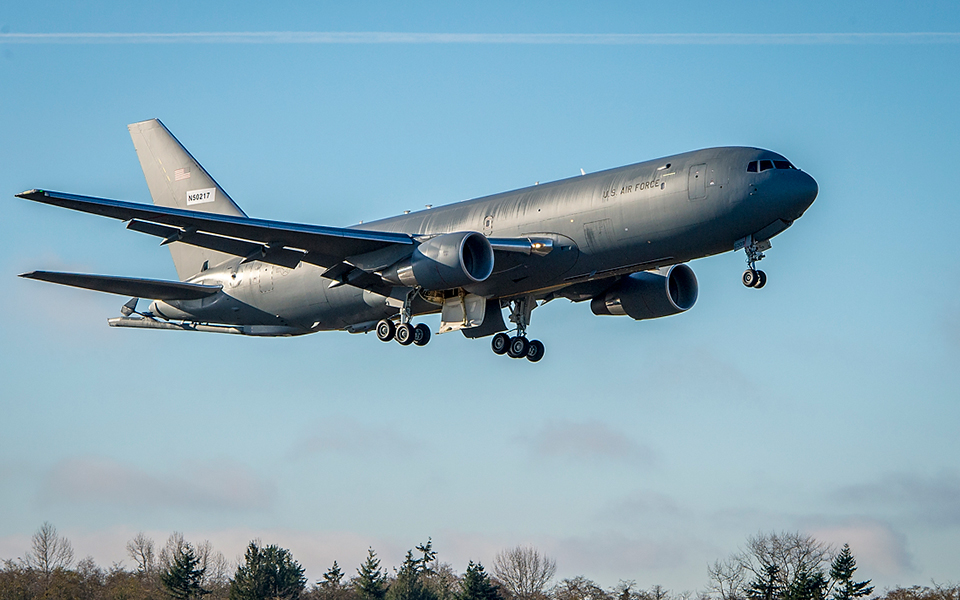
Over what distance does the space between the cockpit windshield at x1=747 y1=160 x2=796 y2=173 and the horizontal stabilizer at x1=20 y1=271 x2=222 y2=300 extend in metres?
22.2

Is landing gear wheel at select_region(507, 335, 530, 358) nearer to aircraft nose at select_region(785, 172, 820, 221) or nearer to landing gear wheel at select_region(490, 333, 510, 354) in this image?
landing gear wheel at select_region(490, 333, 510, 354)

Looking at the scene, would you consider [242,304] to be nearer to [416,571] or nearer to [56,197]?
[56,197]

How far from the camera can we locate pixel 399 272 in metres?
39.5

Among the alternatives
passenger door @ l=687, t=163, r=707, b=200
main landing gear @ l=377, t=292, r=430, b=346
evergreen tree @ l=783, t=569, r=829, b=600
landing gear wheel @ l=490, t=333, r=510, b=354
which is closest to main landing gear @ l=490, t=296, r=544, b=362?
landing gear wheel @ l=490, t=333, r=510, b=354

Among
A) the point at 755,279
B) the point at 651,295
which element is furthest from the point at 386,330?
the point at 755,279

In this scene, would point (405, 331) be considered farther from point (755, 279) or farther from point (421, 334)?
point (755, 279)

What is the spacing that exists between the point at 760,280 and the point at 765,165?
3.68m

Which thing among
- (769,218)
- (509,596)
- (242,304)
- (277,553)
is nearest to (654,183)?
(769,218)

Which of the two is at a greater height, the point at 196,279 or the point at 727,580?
the point at 196,279

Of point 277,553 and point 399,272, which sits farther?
point 277,553

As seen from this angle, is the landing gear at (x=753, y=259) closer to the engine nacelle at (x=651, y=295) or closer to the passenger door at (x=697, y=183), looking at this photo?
the passenger door at (x=697, y=183)

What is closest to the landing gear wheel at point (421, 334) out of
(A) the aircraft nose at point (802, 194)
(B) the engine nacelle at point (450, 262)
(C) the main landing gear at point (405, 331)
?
(C) the main landing gear at point (405, 331)

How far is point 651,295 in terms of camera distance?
148 ft

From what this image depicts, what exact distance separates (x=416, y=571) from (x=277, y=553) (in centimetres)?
Result: 1032
